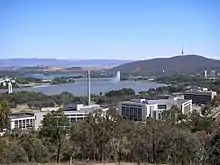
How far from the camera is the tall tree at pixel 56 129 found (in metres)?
4.97

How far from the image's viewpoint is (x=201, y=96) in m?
21.4

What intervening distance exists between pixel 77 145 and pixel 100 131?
0.40 metres

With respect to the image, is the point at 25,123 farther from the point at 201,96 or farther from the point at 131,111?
the point at 201,96

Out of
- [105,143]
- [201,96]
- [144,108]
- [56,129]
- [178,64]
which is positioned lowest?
[201,96]

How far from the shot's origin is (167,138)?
14.7ft

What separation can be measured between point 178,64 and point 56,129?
4765cm

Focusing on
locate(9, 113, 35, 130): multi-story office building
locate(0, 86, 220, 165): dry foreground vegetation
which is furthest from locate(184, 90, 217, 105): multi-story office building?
locate(0, 86, 220, 165): dry foreground vegetation

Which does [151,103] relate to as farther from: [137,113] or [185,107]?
[185,107]

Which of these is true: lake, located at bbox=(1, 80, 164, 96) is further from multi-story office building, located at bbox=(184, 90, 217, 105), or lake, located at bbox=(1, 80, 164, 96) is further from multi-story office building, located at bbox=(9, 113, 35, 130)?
multi-story office building, located at bbox=(9, 113, 35, 130)

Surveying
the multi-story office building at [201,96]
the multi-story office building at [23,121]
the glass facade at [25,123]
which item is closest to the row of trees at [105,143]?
the multi-story office building at [23,121]

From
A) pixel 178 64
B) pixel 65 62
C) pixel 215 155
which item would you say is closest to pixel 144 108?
pixel 215 155

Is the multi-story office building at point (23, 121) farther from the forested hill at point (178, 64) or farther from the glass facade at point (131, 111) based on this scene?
the forested hill at point (178, 64)

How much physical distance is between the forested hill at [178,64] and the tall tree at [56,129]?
42.1 meters

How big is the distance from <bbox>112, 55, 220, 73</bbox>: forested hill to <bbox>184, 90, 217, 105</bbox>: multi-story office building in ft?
79.5
